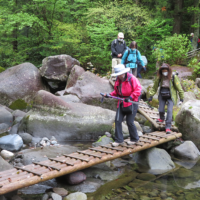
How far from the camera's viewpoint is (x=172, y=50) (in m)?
15.7

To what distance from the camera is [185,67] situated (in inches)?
617

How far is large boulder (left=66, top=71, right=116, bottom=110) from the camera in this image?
11367 millimetres

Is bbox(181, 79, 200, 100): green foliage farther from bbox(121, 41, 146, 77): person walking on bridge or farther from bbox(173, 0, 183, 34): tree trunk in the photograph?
bbox(173, 0, 183, 34): tree trunk

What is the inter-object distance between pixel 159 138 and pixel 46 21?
1331 centimetres

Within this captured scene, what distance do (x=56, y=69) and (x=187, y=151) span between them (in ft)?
28.8

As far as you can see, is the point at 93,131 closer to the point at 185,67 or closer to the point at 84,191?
the point at 84,191

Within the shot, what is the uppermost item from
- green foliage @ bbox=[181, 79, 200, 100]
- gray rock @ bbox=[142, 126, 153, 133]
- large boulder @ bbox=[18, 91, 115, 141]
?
green foliage @ bbox=[181, 79, 200, 100]

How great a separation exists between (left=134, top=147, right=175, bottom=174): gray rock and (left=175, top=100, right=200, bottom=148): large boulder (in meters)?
1.65

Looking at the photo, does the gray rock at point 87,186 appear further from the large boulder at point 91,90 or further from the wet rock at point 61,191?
the large boulder at point 91,90

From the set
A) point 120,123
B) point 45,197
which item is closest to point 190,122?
point 120,123

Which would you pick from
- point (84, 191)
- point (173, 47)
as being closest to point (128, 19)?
point (173, 47)

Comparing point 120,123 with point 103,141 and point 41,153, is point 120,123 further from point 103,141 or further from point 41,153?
point 41,153

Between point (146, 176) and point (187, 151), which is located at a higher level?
point (187, 151)

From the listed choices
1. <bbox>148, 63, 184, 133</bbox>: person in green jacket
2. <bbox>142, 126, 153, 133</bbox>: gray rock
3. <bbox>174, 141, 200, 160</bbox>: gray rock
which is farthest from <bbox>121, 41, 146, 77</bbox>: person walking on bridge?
<bbox>174, 141, 200, 160</bbox>: gray rock
